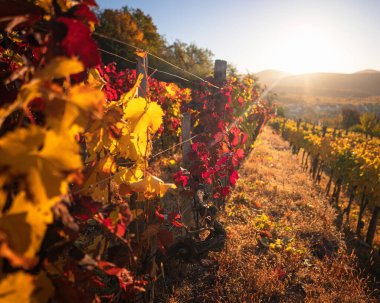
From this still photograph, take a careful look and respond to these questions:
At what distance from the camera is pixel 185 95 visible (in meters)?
→ 9.28

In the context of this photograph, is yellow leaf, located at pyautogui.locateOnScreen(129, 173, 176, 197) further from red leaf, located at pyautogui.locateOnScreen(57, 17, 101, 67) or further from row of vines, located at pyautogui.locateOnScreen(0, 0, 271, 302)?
red leaf, located at pyautogui.locateOnScreen(57, 17, 101, 67)

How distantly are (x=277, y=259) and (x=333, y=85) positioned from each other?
5362 inches

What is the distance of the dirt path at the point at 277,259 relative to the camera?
293 centimetres

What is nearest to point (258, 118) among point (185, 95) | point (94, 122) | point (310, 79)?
point (185, 95)

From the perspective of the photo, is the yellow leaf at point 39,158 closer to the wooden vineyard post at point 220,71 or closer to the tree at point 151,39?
the wooden vineyard post at point 220,71

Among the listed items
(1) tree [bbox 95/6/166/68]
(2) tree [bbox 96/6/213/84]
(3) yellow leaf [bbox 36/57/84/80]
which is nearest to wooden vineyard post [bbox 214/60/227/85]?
(3) yellow leaf [bbox 36/57/84/80]

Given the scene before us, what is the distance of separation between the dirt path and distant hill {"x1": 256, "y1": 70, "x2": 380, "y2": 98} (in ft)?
334

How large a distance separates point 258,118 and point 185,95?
3.16m

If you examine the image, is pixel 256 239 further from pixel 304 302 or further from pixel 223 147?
pixel 223 147

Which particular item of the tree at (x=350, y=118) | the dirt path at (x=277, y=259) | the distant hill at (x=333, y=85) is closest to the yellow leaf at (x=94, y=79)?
the dirt path at (x=277, y=259)

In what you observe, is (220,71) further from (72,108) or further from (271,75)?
(271,75)

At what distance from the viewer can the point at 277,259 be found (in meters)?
3.62

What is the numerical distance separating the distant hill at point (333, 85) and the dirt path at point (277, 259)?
10180 cm

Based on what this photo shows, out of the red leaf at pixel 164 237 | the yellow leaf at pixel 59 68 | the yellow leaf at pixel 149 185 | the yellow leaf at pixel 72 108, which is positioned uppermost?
A: the yellow leaf at pixel 59 68
